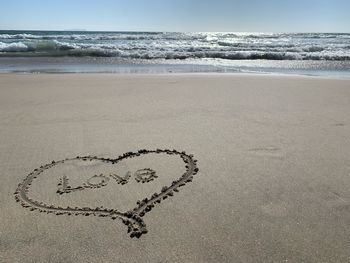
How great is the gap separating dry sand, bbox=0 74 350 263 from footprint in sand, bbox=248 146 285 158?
0.04 ft

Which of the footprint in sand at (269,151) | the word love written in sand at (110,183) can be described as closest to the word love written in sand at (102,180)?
the word love written in sand at (110,183)

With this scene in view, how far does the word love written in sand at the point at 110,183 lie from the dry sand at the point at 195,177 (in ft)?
0.06

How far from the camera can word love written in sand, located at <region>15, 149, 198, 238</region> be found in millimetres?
2641

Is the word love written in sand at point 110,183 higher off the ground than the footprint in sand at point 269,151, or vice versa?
the footprint in sand at point 269,151

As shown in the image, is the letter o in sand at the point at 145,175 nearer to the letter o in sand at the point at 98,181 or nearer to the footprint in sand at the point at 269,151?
the letter o in sand at the point at 98,181

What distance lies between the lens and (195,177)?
10.2 feet

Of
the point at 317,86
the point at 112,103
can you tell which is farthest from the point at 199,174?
the point at 317,86

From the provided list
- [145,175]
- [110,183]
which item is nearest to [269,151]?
[145,175]

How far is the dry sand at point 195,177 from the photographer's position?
2.25m

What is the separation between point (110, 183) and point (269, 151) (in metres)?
1.57

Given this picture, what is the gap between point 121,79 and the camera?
8.47 m

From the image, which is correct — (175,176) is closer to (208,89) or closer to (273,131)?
(273,131)

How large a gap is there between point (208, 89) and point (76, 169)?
4109mm

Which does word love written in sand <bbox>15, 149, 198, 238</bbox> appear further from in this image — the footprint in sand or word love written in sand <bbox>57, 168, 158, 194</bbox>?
the footprint in sand
